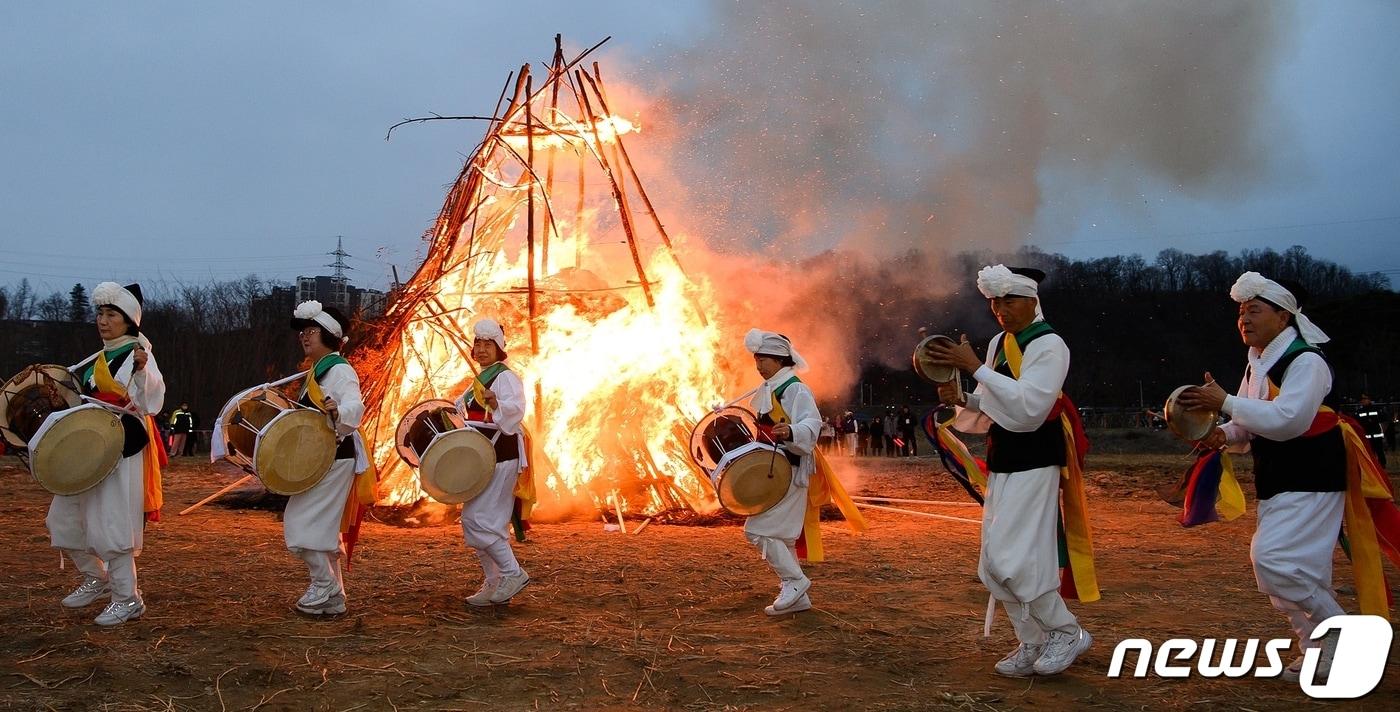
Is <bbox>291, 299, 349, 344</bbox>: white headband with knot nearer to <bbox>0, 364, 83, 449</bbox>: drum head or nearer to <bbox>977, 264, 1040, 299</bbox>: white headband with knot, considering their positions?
<bbox>0, 364, 83, 449</bbox>: drum head

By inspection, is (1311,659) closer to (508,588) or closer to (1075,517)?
(1075,517)

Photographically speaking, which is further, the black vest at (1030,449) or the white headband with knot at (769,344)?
the white headband with knot at (769,344)

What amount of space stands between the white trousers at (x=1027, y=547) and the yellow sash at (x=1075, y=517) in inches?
4.5

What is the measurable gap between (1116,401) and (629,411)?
37.9 meters

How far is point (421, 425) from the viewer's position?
7.83m

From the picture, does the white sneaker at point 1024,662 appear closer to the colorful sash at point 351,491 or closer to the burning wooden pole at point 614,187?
the colorful sash at point 351,491

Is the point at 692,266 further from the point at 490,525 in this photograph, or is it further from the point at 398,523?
the point at 490,525

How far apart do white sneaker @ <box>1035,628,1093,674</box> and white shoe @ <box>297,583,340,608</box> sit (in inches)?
168

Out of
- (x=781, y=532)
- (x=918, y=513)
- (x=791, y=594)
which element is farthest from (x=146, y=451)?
(x=918, y=513)

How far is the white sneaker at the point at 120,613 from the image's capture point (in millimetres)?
6082

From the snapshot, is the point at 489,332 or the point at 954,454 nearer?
the point at 954,454

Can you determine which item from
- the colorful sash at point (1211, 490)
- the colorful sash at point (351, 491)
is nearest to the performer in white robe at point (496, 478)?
the colorful sash at point (351, 491)

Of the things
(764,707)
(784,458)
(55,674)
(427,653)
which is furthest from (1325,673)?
(55,674)

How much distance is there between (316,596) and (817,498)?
11.0 feet
